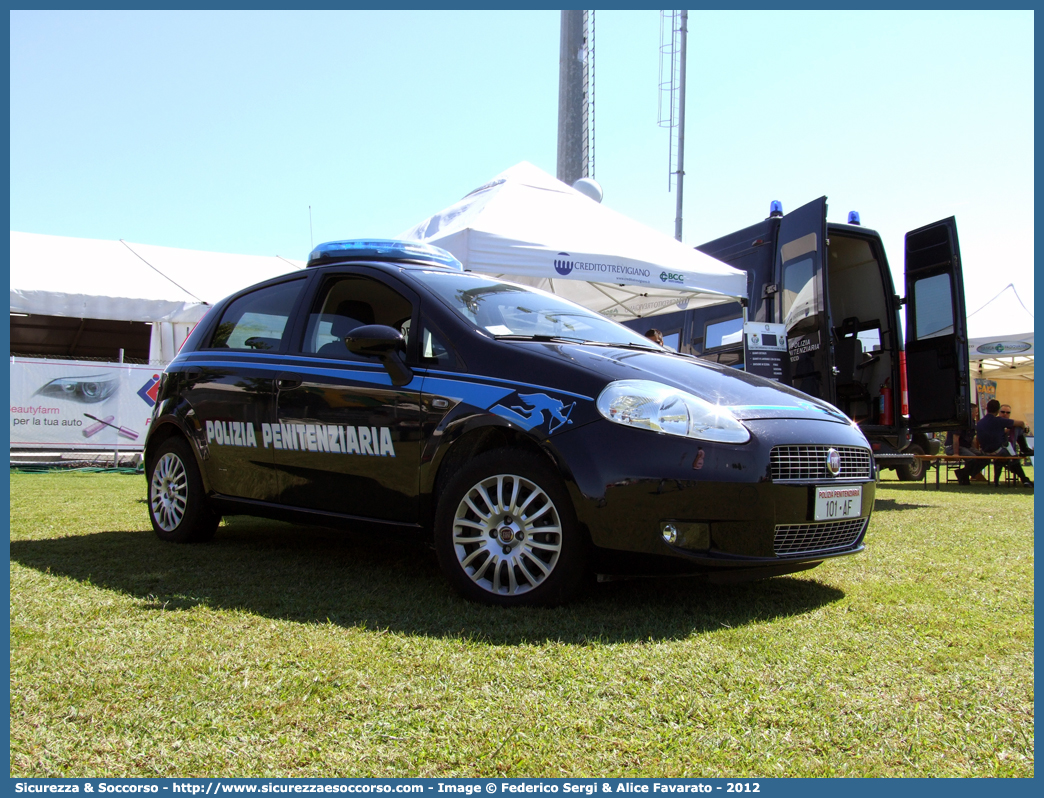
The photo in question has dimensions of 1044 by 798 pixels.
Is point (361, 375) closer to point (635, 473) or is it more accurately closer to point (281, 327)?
point (281, 327)

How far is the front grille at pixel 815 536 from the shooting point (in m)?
3.16

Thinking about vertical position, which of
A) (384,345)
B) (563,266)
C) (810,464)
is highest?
(563,266)

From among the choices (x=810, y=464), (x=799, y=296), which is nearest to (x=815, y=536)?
(x=810, y=464)

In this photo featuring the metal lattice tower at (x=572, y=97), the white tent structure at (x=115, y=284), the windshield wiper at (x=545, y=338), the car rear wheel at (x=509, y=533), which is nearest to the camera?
the car rear wheel at (x=509, y=533)

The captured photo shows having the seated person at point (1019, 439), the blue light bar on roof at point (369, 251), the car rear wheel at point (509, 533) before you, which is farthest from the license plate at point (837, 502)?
the seated person at point (1019, 439)

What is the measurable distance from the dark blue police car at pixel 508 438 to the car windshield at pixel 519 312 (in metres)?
0.01

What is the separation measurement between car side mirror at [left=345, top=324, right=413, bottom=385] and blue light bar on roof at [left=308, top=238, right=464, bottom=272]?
37.4 inches

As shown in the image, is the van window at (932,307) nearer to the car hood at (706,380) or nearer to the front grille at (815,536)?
the car hood at (706,380)

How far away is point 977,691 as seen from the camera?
2.38 metres

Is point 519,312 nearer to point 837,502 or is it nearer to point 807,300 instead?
point 837,502

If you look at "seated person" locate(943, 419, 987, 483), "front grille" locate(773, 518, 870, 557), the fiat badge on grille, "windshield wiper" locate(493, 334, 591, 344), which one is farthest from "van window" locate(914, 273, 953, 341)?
"windshield wiper" locate(493, 334, 591, 344)

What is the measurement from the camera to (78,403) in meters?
11.4

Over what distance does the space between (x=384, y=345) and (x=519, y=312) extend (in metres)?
0.72

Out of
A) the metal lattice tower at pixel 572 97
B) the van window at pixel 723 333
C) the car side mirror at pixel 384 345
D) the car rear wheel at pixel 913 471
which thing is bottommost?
the car rear wheel at pixel 913 471
